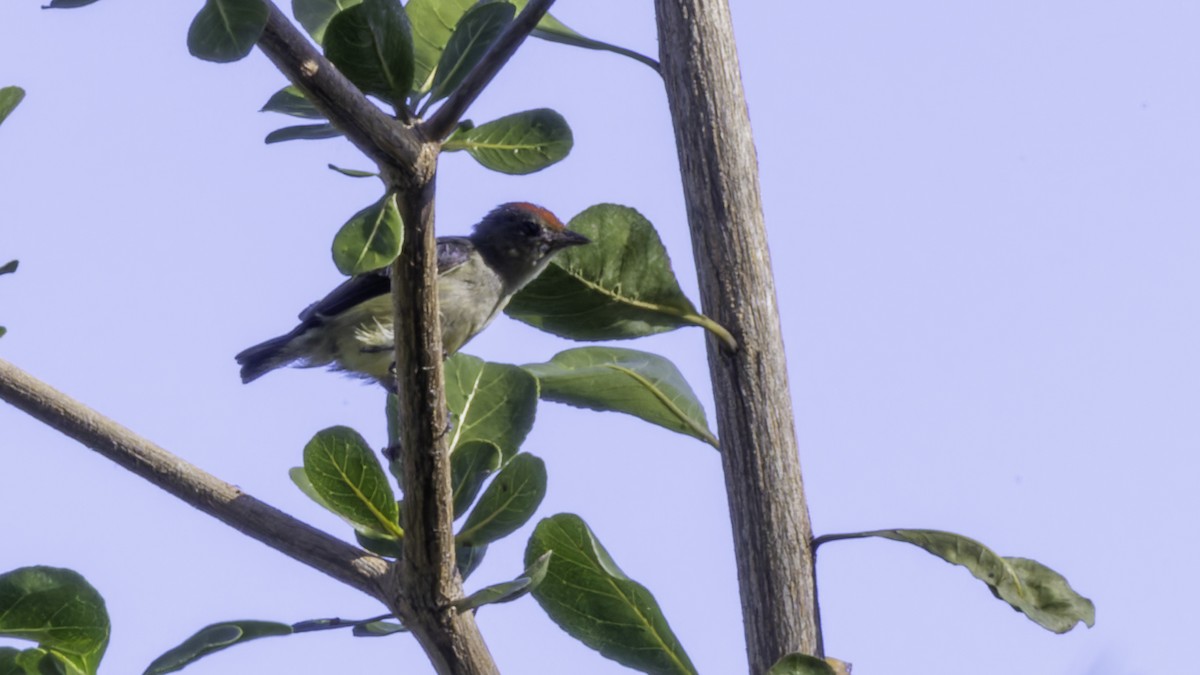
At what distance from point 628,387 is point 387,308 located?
3.17 meters

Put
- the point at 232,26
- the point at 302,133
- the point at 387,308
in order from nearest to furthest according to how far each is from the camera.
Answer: the point at 232,26
the point at 302,133
the point at 387,308

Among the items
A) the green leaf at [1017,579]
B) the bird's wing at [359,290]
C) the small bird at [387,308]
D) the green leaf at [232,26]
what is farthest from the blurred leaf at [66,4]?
the bird's wing at [359,290]

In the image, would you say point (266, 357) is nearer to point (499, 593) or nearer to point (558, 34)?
point (558, 34)

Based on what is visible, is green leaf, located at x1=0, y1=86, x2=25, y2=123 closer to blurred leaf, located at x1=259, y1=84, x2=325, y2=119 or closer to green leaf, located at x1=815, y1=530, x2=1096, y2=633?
blurred leaf, located at x1=259, y1=84, x2=325, y2=119

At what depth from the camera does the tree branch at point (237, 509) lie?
1933 mm

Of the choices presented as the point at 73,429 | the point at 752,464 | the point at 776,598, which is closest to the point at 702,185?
the point at 752,464

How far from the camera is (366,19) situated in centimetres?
168

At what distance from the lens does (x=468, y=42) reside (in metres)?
1.83

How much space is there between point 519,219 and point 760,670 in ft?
14.2

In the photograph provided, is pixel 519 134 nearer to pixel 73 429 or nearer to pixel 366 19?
pixel 366 19

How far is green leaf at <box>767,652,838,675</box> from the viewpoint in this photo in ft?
5.73

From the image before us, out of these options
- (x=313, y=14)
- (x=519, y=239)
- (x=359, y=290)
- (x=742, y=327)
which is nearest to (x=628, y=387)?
(x=742, y=327)

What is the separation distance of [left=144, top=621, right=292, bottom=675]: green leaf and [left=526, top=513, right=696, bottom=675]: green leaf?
44 cm

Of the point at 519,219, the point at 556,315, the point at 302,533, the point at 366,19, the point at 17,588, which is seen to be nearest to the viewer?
the point at 366,19
